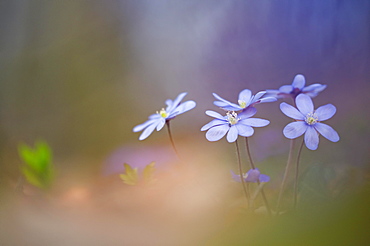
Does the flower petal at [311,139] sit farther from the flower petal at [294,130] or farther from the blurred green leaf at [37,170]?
the blurred green leaf at [37,170]

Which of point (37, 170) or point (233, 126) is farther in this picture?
point (37, 170)

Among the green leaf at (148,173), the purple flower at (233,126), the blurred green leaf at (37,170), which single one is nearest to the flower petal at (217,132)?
the purple flower at (233,126)

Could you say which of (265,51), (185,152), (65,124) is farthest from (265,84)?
(65,124)

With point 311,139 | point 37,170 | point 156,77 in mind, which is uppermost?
point 156,77

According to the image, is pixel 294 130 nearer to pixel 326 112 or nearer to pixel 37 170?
pixel 326 112

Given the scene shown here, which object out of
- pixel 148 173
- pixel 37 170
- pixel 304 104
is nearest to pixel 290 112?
pixel 304 104

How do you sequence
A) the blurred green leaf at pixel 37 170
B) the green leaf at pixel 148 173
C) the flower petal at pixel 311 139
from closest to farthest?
the flower petal at pixel 311 139
the green leaf at pixel 148 173
the blurred green leaf at pixel 37 170

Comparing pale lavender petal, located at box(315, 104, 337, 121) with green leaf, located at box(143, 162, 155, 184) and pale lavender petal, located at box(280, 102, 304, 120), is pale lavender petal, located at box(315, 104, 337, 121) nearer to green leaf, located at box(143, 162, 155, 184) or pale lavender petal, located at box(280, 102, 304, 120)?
pale lavender petal, located at box(280, 102, 304, 120)
